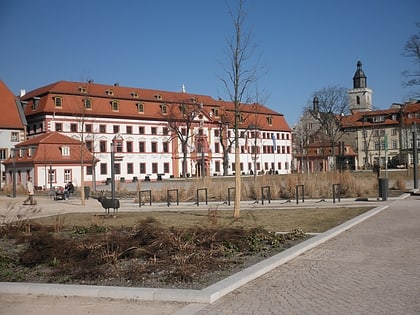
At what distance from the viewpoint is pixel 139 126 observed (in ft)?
255

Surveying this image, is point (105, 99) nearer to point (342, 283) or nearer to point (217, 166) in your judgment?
point (217, 166)

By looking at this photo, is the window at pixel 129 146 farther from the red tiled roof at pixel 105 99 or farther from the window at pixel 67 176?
the window at pixel 67 176

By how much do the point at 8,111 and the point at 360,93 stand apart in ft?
292

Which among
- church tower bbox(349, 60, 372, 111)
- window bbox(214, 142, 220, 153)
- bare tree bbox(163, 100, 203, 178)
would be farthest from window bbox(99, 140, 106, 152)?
church tower bbox(349, 60, 372, 111)

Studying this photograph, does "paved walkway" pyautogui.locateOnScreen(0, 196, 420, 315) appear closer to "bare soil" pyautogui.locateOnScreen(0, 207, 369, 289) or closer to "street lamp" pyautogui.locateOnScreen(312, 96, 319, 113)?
"bare soil" pyautogui.locateOnScreen(0, 207, 369, 289)

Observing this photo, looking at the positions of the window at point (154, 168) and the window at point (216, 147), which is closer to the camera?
the window at point (154, 168)

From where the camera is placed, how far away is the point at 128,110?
77.1m

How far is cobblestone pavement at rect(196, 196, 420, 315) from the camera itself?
19.7 feet

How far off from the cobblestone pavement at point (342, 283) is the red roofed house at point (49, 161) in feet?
159

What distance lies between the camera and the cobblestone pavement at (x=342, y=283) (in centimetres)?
599

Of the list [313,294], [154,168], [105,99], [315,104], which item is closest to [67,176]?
[105,99]

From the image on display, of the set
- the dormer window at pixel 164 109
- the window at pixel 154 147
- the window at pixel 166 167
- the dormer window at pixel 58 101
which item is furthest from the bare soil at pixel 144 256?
the dormer window at pixel 164 109

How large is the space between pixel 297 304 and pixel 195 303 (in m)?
1.34

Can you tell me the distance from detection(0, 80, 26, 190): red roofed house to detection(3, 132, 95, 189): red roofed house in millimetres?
9100
